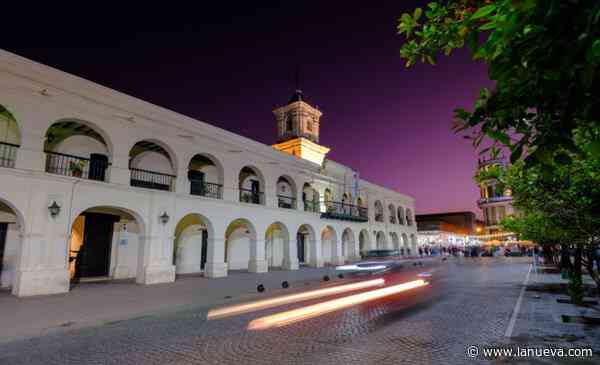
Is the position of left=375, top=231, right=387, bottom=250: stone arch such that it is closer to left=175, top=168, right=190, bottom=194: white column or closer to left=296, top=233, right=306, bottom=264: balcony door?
left=296, top=233, right=306, bottom=264: balcony door

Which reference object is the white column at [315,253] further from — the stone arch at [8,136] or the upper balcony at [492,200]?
the upper balcony at [492,200]

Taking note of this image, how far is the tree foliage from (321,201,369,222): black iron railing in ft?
77.9

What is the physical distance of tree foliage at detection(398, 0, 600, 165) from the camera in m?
1.82

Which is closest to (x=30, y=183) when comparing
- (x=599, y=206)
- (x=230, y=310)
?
(x=230, y=310)

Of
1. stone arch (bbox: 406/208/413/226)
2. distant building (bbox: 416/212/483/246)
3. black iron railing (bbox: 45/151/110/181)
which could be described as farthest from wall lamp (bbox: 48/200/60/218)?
distant building (bbox: 416/212/483/246)

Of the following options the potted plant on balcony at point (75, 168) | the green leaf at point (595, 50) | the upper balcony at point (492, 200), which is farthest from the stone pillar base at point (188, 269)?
the upper balcony at point (492, 200)

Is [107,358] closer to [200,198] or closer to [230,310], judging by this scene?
[230,310]

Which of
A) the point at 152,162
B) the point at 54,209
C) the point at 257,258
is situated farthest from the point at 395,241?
the point at 54,209

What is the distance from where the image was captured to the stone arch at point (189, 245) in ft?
68.4

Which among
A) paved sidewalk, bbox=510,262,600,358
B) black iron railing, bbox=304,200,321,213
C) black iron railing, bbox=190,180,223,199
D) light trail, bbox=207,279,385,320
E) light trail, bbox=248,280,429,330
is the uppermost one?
black iron railing, bbox=190,180,223,199

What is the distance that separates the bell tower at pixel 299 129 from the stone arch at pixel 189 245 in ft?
44.6

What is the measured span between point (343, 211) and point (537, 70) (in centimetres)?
2861

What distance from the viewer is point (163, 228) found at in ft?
52.5

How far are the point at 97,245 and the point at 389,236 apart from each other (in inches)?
1204
